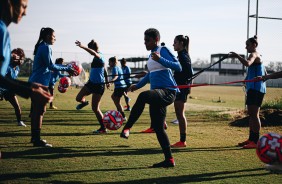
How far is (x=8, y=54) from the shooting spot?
301 centimetres

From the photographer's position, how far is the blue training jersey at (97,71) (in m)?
8.13

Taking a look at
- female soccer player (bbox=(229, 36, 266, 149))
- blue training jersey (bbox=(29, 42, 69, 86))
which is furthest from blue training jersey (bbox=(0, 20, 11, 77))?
female soccer player (bbox=(229, 36, 266, 149))

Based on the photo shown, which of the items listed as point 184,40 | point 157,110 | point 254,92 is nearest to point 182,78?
point 184,40

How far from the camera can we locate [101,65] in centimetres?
824

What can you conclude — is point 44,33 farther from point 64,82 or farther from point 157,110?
point 64,82

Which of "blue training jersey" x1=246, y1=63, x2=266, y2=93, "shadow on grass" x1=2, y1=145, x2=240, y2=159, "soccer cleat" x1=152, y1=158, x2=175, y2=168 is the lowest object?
"shadow on grass" x1=2, y1=145, x2=240, y2=159

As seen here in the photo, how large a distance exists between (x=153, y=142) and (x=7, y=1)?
16.6ft

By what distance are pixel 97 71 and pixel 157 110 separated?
370 cm

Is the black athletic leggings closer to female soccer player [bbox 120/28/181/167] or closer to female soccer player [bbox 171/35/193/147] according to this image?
female soccer player [bbox 120/28/181/167]

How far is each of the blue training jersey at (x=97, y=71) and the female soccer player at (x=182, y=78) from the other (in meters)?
2.18

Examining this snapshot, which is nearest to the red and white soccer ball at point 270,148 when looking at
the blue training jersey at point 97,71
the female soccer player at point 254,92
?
the female soccer player at point 254,92

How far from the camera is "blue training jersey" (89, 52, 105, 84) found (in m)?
8.13

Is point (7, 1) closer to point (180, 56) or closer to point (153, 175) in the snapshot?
point (153, 175)

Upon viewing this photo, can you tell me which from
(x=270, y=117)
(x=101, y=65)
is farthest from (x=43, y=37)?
(x=270, y=117)
